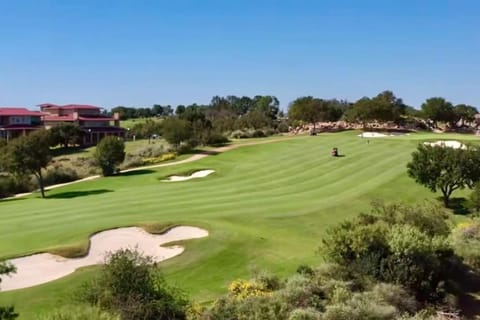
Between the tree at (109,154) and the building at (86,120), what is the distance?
153 feet

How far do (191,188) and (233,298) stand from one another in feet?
85.7

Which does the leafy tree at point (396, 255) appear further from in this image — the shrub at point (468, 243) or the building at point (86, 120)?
the building at point (86, 120)

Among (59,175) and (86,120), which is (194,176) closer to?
(59,175)

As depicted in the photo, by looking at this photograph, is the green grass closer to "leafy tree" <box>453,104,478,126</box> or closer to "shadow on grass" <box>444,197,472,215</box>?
"shadow on grass" <box>444,197,472,215</box>

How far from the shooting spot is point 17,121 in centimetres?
10175

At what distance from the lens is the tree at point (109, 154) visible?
54.4 meters

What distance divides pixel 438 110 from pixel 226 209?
72996 millimetres

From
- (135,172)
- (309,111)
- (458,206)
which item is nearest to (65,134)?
(135,172)

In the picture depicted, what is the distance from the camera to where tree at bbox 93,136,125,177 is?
179ft

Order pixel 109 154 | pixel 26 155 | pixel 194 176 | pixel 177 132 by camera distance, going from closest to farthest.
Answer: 1. pixel 26 155
2. pixel 194 176
3. pixel 109 154
4. pixel 177 132

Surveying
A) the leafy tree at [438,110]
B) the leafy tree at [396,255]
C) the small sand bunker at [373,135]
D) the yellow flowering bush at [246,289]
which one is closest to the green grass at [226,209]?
the yellow flowering bush at [246,289]

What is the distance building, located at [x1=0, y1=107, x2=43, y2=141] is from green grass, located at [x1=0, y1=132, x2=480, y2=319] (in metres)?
54.0

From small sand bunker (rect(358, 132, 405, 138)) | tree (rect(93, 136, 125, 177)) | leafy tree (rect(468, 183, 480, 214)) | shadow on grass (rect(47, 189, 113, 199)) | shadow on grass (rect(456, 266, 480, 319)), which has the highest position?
small sand bunker (rect(358, 132, 405, 138))

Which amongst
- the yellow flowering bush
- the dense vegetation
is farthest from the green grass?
the yellow flowering bush
